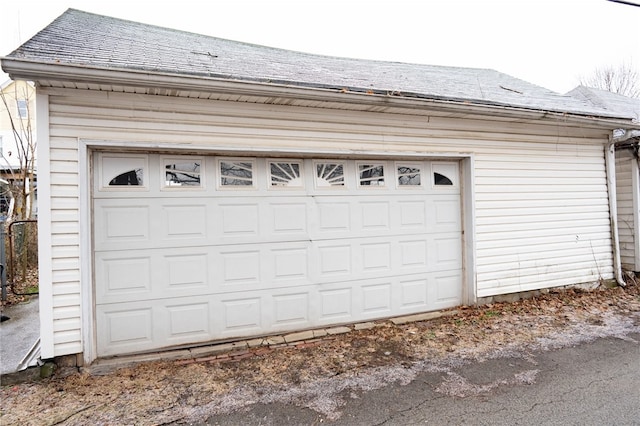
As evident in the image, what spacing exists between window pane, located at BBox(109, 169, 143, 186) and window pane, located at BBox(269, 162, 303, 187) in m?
1.50

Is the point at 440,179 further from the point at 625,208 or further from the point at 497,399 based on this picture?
the point at 625,208

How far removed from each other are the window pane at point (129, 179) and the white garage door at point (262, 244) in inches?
0.4

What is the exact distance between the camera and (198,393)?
10.5ft

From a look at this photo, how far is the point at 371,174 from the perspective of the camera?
4.99m

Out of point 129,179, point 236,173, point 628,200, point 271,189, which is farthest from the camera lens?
point 628,200

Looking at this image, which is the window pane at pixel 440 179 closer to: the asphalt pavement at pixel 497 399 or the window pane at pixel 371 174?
the window pane at pixel 371 174

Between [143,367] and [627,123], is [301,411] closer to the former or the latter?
[143,367]

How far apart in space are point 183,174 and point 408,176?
304 centimetres

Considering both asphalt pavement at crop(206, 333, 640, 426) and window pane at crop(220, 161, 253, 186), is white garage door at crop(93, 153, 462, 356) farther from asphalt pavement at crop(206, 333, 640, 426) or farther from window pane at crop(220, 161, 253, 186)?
asphalt pavement at crop(206, 333, 640, 426)

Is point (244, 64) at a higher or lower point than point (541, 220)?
higher

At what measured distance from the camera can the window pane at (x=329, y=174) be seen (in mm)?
4746

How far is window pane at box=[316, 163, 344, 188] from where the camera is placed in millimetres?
4746

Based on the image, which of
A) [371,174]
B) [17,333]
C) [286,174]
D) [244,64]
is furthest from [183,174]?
[17,333]

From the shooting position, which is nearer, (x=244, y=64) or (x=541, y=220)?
(x=244, y=64)
